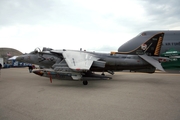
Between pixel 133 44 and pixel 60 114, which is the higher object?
pixel 133 44

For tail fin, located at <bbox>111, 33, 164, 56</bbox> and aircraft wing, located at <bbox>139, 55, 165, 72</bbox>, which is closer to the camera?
aircraft wing, located at <bbox>139, 55, 165, 72</bbox>

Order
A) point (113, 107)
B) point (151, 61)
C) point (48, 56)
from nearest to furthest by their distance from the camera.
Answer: point (113, 107) < point (151, 61) < point (48, 56)

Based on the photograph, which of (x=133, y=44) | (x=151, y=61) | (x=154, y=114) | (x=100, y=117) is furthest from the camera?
(x=133, y=44)

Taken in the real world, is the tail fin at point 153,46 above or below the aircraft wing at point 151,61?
above

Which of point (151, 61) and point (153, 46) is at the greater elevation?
point (153, 46)

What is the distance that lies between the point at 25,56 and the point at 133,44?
14998mm

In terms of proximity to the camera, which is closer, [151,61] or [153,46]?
[151,61]

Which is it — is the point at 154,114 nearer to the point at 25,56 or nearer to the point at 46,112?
the point at 46,112

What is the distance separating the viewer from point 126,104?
4574 mm

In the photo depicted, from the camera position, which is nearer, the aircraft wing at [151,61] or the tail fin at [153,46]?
the aircraft wing at [151,61]

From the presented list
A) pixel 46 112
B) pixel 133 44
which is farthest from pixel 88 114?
pixel 133 44

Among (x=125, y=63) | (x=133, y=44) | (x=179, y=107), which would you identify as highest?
(x=133, y=44)

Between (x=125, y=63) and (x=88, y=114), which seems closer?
(x=88, y=114)

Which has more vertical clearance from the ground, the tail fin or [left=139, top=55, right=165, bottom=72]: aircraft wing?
the tail fin
